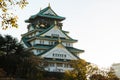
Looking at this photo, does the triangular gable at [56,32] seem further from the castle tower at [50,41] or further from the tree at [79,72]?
the tree at [79,72]

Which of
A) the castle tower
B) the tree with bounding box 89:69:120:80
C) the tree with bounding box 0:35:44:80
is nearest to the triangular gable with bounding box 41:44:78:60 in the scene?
the castle tower

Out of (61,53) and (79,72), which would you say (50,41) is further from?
(79,72)

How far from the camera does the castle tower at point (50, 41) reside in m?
69.1

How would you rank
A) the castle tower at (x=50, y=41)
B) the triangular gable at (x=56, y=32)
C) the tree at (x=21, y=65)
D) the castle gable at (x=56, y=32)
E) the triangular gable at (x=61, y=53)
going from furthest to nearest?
the castle gable at (x=56, y=32) → the triangular gable at (x=56, y=32) → the triangular gable at (x=61, y=53) → the castle tower at (x=50, y=41) → the tree at (x=21, y=65)

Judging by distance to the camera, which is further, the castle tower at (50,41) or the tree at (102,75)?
the castle tower at (50,41)

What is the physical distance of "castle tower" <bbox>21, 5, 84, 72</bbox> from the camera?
69125 mm

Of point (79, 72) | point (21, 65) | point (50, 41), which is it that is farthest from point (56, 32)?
point (79, 72)

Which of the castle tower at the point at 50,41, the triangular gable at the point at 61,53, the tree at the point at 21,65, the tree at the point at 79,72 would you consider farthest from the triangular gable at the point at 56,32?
the tree at the point at 79,72

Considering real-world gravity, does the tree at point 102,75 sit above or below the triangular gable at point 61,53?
below

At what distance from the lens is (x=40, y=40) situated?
7306 cm

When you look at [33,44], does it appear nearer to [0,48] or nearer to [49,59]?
[49,59]

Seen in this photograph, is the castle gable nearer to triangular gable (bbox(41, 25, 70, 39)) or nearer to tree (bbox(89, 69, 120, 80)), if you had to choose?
triangular gable (bbox(41, 25, 70, 39))

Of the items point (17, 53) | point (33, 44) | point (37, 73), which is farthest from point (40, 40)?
point (37, 73)

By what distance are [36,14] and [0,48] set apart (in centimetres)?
2335
